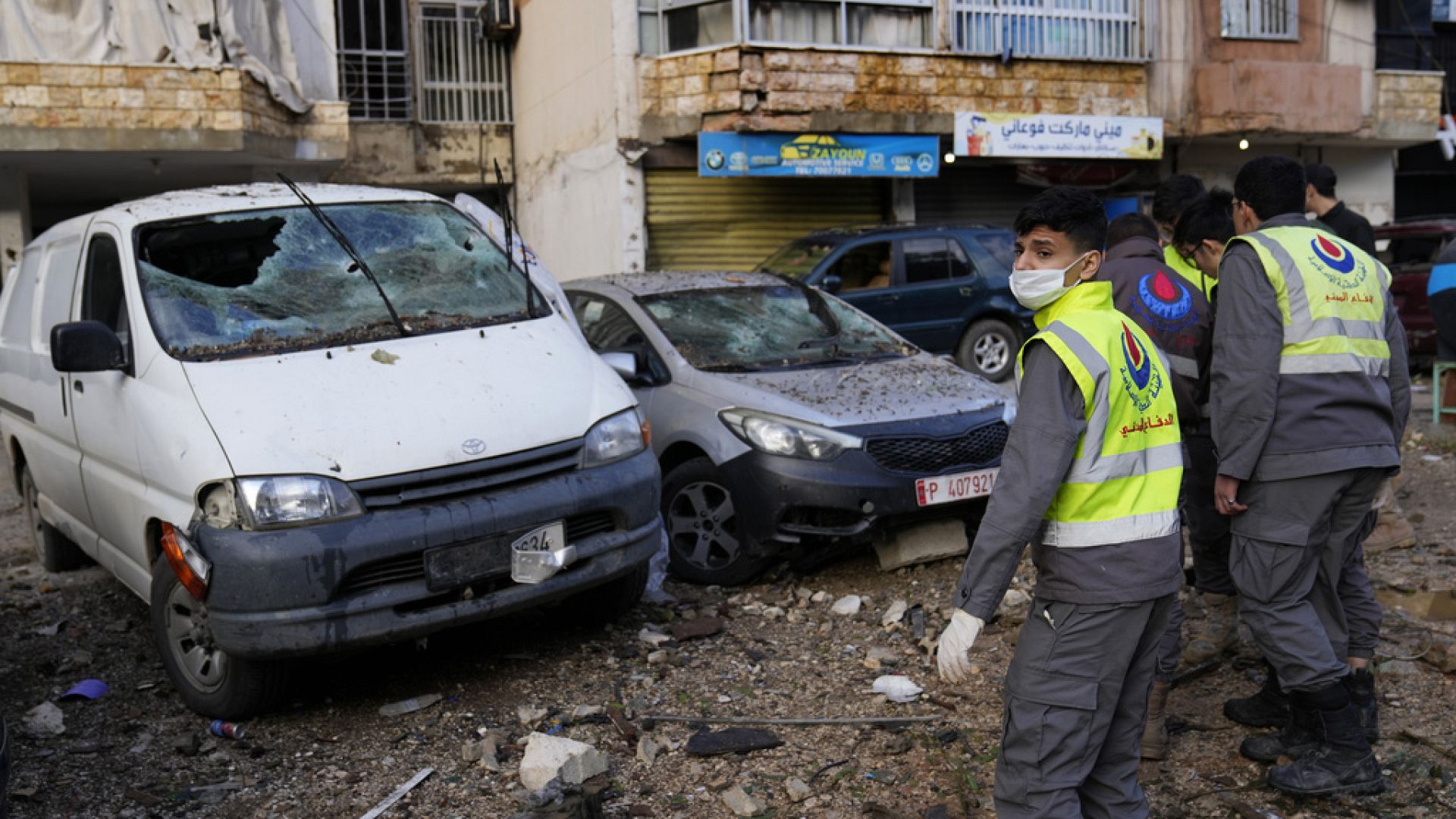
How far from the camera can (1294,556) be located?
3457mm

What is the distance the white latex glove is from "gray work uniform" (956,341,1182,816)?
0.09ft

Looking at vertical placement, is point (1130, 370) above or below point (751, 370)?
above

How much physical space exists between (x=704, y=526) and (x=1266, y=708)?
8.55ft

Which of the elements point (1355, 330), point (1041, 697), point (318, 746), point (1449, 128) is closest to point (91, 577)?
point (318, 746)

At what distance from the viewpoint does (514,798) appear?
12.1 feet

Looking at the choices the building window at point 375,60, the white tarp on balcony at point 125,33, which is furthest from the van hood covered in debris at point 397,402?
the building window at point 375,60

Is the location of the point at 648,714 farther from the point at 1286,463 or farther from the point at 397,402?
the point at 1286,463

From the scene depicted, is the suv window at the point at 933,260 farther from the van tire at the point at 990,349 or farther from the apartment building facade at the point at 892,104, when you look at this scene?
the apartment building facade at the point at 892,104

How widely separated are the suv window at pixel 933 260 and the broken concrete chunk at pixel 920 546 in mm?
6871

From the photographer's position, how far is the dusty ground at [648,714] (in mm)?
3678

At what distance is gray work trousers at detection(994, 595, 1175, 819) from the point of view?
269 centimetres

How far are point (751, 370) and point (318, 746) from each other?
280cm

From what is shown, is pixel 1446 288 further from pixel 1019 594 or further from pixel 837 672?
pixel 837 672

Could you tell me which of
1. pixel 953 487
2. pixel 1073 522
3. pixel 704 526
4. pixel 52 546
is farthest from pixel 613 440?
pixel 52 546
